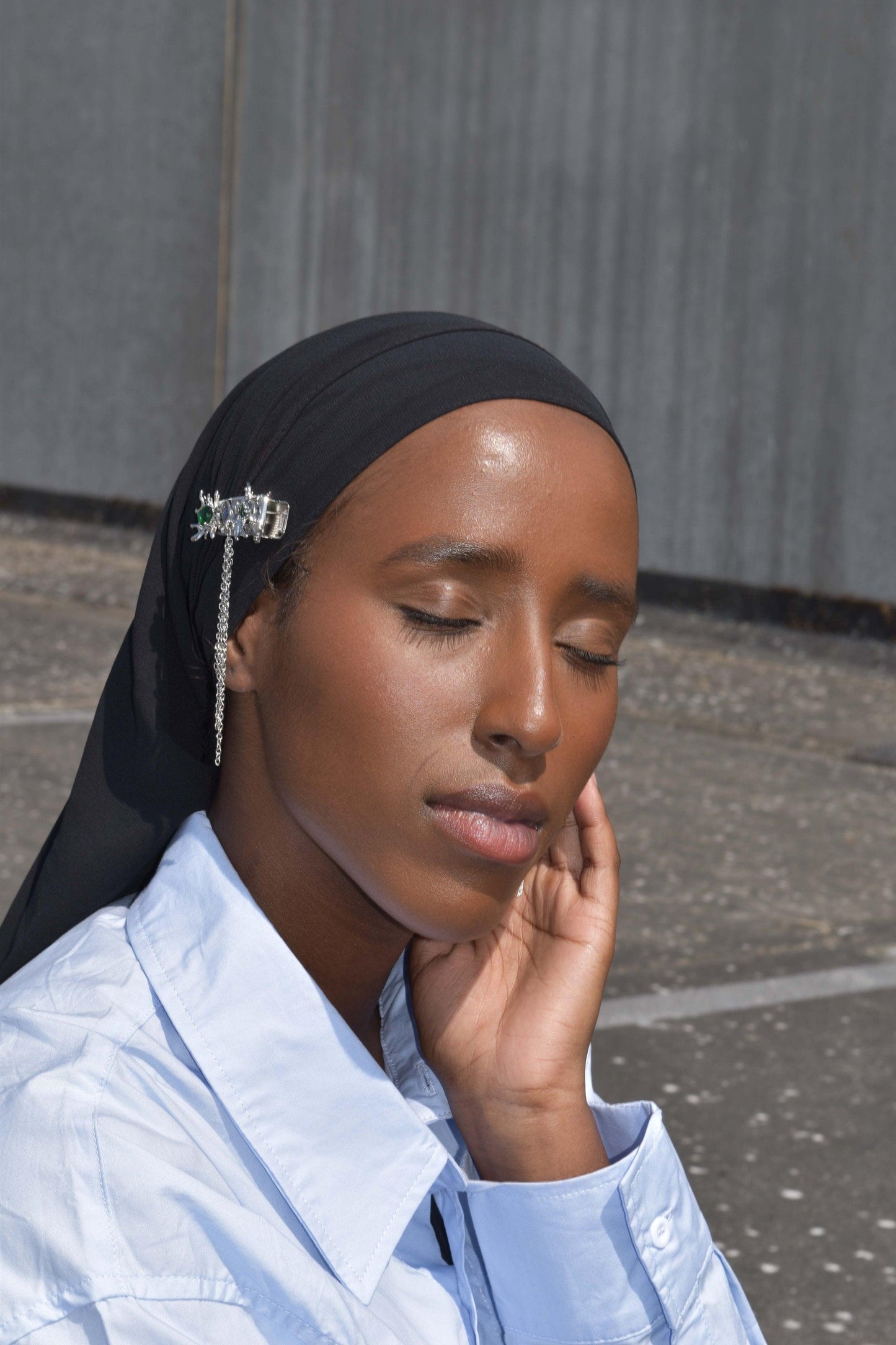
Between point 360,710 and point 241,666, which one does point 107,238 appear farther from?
point 360,710

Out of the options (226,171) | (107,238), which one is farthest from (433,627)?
(107,238)

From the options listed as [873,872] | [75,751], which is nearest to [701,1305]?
[873,872]

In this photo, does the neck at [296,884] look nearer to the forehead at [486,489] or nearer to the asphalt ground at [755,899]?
the forehead at [486,489]

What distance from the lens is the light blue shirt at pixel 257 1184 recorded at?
Answer: 121 cm

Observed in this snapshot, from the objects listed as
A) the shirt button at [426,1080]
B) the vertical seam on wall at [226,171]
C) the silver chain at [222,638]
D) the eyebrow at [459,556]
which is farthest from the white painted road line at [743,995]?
the vertical seam on wall at [226,171]

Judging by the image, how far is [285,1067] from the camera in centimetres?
145

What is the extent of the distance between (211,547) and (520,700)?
1.09 ft

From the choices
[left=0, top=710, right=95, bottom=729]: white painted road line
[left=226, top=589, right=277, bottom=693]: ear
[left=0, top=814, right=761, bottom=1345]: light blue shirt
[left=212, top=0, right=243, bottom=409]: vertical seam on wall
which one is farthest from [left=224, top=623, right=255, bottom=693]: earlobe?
[left=212, top=0, right=243, bottom=409]: vertical seam on wall

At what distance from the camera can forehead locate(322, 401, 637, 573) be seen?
1.56 metres

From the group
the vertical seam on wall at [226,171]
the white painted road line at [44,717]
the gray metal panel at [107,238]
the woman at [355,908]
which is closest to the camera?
the woman at [355,908]

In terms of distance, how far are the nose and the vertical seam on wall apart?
35.6 feet

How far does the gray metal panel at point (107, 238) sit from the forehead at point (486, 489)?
11139mm

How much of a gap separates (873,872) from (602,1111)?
3.74 metres

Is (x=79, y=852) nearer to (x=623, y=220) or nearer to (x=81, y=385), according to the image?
(x=623, y=220)
